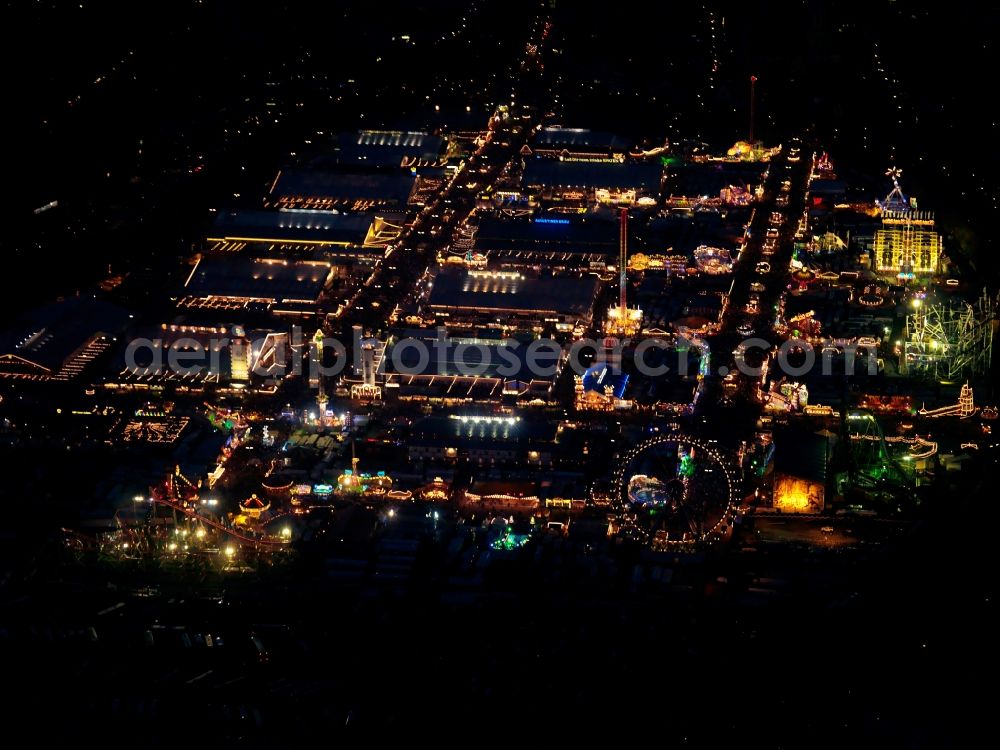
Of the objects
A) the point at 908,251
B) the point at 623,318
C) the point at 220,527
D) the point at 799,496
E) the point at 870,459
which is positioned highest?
the point at 908,251

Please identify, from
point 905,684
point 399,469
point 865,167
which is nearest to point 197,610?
point 399,469

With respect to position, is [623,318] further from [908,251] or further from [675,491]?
[675,491]

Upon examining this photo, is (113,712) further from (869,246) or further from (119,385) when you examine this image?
(869,246)

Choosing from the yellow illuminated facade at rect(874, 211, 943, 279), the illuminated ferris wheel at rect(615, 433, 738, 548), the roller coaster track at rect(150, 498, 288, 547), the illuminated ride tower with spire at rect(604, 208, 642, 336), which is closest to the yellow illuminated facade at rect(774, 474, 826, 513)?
the illuminated ferris wheel at rect(615, 433, 738, 548)

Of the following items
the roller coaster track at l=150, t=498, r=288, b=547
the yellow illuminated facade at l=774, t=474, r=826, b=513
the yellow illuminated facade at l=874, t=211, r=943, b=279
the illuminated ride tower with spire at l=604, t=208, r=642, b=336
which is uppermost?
the yellow illuminated facade at l=874, t=211, r=943, b=279

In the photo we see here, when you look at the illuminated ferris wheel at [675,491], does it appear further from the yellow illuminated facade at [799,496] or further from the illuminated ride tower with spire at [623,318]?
the illuminated ride tower with spire at [623,318]

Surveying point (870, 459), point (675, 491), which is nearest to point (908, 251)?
point (870, 459)

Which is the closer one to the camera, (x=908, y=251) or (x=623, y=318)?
(x=623, y=318)

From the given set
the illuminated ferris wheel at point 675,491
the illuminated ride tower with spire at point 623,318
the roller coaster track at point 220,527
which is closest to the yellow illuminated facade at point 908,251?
the illuminated ride tower with spire at point 623,318

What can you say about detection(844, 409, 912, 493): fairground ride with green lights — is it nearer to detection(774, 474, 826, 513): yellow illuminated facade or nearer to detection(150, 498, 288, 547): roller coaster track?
detection(774, 474, 826, 513): yellow illuminated facade
